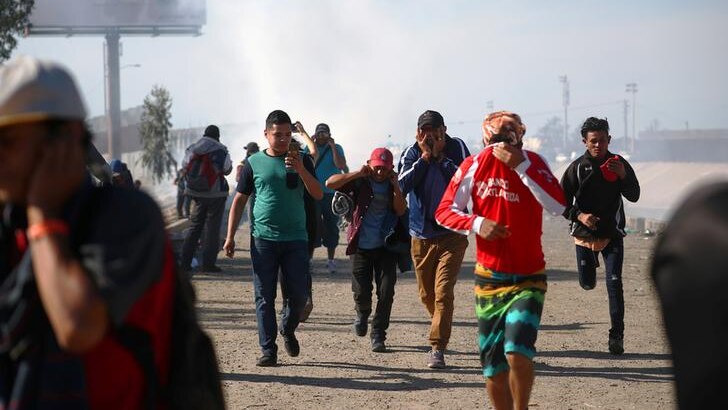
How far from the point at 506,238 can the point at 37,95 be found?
14.8 ft

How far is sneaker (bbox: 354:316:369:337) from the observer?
11.2 metres

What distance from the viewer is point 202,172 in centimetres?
1689

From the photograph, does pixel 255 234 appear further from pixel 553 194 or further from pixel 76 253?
pixel 76 253

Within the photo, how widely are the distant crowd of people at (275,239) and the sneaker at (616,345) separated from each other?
12 mm

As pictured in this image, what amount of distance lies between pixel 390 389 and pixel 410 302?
545 centimetres

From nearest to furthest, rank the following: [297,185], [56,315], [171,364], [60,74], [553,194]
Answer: [56,315] → [60,74] → [171,364] → [553,194] → [297,185]

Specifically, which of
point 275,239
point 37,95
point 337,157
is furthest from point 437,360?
point 37,95

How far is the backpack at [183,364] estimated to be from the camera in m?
3.03

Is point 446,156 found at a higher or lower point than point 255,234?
higher

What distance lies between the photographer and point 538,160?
23.5 ft

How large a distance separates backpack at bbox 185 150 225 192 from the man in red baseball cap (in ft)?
21.0

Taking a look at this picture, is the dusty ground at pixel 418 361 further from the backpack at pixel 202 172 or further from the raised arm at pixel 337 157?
the backpack at pixel 202 172

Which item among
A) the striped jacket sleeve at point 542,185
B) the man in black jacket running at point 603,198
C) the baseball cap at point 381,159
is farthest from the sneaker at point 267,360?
the striped jacket sleeve at point 542,185

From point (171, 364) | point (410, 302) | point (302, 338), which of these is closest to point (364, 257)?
point (302, 338)
